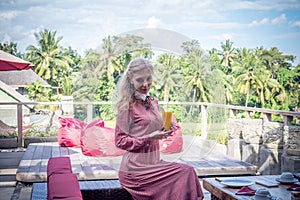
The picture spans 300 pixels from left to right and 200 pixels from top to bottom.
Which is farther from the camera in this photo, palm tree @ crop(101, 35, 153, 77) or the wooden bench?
the wooden bench

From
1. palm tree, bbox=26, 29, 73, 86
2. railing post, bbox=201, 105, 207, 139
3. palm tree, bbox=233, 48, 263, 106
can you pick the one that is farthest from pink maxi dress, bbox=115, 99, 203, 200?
palm tree, bbox=233, 48, 263, 106

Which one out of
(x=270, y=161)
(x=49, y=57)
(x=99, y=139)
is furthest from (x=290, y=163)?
(x=49, y=57)

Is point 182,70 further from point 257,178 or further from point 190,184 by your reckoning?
point 257,178

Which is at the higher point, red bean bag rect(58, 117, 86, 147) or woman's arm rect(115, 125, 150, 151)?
woman's arm rect(115, 125, 150, 151)

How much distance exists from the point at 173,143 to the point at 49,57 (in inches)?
1368

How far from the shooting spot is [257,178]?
7.78 ft

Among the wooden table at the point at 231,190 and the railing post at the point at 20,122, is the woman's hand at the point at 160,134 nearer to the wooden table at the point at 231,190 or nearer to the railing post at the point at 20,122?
the wooden table at the point at 231,190

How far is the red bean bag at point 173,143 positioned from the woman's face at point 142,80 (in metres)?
0.13

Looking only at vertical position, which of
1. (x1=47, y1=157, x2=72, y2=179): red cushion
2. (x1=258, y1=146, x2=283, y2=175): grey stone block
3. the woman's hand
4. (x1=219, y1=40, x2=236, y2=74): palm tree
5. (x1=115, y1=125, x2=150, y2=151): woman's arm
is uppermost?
(x1=219, y1=40, x2=236, y2=74): palm tree

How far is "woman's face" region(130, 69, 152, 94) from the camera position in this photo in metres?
1.16

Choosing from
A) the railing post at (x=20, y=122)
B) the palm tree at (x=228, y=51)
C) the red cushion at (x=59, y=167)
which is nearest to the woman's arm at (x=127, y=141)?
the red cushion at (x=59, y=167)

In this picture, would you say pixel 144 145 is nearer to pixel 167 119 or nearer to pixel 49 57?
pixel 167 119

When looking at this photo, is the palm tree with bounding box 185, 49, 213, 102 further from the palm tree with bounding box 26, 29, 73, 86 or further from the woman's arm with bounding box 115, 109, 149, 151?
the palm tree with bounding box 26, 29, 73, 86

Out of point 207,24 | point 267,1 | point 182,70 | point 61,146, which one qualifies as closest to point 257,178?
point 182,70
